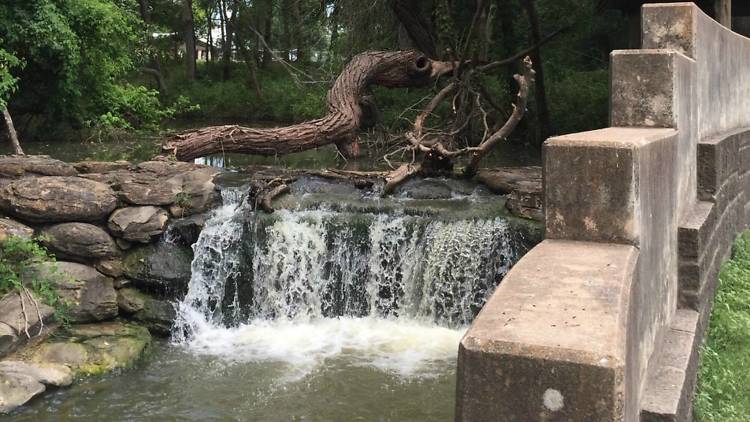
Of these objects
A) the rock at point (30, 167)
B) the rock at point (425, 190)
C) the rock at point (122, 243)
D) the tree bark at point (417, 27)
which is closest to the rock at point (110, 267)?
the rock at point (122, 243)

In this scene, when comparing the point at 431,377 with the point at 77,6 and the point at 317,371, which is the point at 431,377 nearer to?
the point at 317,371

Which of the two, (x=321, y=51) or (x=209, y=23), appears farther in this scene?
(x=209, y=23)

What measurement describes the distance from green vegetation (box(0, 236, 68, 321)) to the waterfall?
53.3 inches

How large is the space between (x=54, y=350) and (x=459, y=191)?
5318 mm

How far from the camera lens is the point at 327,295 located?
8.95 meters

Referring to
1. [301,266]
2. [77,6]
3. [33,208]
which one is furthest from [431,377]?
[77,6]

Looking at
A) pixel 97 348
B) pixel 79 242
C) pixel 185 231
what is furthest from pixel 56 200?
pixel 97 348

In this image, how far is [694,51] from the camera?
4742 mm

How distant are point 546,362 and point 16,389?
5926mm

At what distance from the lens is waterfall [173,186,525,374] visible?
8.50 m

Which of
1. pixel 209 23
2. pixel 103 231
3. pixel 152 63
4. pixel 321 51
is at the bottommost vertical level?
pixel 103 231

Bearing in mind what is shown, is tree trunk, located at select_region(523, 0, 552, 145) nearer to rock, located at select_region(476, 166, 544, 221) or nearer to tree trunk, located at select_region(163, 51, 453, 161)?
tree trunk, located at select_region(163, 51, 453, 161)

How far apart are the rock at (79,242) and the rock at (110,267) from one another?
67mm

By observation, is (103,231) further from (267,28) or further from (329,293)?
(267,28)
